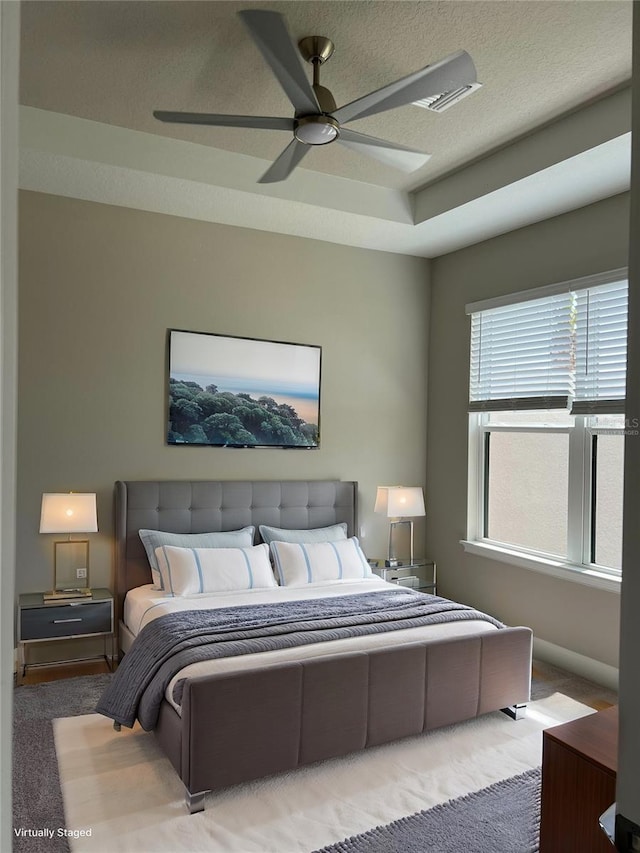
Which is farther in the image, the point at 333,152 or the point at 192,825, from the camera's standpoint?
the point at 333,152

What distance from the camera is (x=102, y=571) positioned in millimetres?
4211

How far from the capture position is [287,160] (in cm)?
304

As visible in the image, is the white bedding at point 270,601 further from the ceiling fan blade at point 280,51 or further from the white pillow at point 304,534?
the ceiling fan blade at point 280,51

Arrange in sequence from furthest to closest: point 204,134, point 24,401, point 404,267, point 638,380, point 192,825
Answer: point 404,267, point 24,401, point 204,134, point 192,825, point 638,380

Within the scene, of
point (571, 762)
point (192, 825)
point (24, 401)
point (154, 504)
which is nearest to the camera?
point (571, 762)

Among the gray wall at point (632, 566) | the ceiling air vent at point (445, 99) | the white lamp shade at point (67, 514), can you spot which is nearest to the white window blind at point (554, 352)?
the ceiling air vent at point (445, 99)

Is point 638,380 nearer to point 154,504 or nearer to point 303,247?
point 154,504

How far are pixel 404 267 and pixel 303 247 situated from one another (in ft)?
3.10

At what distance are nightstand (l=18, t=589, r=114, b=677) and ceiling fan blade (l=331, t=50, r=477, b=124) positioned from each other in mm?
3015

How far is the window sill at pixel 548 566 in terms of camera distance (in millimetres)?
3867

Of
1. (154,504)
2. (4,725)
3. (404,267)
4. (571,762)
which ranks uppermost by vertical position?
(404,267)

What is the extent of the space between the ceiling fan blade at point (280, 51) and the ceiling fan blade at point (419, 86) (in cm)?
17

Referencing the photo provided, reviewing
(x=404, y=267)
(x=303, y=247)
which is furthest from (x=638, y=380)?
(x=404, y=267)

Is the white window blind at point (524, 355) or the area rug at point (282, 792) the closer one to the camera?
the area rug at point (282, 792)
